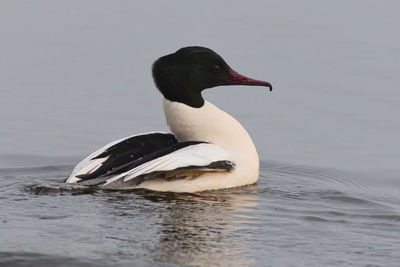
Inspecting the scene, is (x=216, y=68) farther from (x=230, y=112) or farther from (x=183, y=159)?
(x=230, y=112)

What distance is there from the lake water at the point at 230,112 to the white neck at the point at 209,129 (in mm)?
405

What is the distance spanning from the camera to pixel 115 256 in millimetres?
7098

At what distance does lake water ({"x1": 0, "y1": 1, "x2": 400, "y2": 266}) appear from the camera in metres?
7.57

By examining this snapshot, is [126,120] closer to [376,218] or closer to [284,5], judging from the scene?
[376,218]

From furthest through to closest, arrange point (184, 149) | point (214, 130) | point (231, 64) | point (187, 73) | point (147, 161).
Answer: point (231, 64) < point (187, 73) < point (214, 130) < point (184, 149) < point (147, 161)

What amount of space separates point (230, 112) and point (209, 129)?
3226mm

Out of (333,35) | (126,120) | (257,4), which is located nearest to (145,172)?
(126,120)

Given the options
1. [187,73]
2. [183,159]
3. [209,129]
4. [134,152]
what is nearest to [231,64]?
[187,73]

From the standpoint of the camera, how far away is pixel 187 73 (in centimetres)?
994

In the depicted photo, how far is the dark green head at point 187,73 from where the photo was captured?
32.3ft

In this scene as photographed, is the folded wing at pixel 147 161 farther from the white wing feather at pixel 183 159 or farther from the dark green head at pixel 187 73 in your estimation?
the dark green head at pixel 187 73

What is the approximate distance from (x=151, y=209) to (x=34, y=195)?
1100 millimetres

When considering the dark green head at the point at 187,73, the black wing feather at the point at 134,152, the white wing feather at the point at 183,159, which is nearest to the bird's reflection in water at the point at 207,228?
the white wing feather at the point at 183,159

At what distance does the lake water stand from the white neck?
41 centimetres
